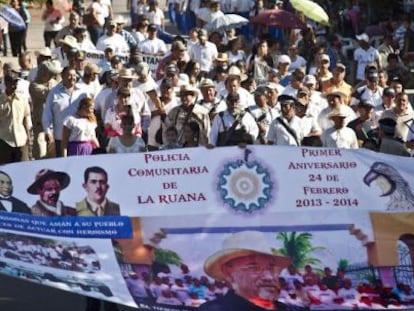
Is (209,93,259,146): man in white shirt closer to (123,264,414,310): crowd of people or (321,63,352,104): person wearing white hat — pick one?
(321,63,352,104): person wearing white hat

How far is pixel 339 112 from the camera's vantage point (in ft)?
50.0

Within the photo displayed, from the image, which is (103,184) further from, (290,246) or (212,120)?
(212,120)

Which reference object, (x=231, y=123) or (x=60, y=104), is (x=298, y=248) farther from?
(x=60, y=104)

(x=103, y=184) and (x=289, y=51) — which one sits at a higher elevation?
(x=289, y=51)

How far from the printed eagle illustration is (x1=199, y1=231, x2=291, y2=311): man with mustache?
89cm

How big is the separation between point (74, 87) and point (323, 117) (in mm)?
2844

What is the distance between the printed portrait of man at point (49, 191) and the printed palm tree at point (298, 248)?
166cm

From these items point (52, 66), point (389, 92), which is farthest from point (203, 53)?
point (389, 92)

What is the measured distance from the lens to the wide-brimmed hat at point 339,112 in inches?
593

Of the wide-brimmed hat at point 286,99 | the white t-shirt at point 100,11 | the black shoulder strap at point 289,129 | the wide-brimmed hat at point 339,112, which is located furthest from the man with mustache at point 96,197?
the white t-shirt at point 100,11

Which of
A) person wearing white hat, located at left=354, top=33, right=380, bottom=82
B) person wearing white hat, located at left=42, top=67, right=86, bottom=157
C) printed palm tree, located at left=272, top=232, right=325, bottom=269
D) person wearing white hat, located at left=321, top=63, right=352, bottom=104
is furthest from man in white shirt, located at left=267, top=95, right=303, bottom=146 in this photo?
person wearing white hat, located at left=354, top=33, right=380, bottom=82

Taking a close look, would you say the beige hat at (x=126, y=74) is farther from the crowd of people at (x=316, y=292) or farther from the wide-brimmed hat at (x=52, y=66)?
the crowd of people at (x=316, y=292)

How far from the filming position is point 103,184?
11.3 meters

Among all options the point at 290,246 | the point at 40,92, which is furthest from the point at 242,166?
the point at 40,92
